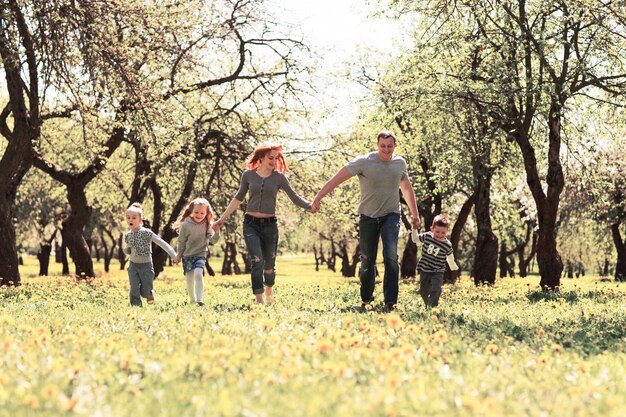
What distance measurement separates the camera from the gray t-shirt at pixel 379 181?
916 centimetres

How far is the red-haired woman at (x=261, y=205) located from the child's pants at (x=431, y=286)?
2.23 m

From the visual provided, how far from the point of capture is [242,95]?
84.3 feet

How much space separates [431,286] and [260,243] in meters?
2.82

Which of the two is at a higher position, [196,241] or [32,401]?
[196,241]

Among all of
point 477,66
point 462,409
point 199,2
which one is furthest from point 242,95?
point 462,409

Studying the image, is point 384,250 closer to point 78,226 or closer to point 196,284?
point 196,284

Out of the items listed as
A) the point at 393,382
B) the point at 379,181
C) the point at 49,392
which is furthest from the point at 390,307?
the point at 49,392

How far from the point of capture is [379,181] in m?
9.17

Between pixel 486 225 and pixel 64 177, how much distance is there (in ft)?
50.3

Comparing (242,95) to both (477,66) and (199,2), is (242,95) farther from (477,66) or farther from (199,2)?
(477,66)

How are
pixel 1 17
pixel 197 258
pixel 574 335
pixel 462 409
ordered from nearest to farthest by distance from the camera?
pixel 462 409
pixel 574 335
pixel 197 258
pixel 1 17

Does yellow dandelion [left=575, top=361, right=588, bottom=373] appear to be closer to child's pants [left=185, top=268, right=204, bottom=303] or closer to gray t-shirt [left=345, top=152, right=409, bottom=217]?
gray t-shirt [left=345, top=152, right=409, bottom=217]

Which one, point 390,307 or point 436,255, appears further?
point 436,255

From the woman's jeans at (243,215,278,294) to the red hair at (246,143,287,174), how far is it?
0.81 m
